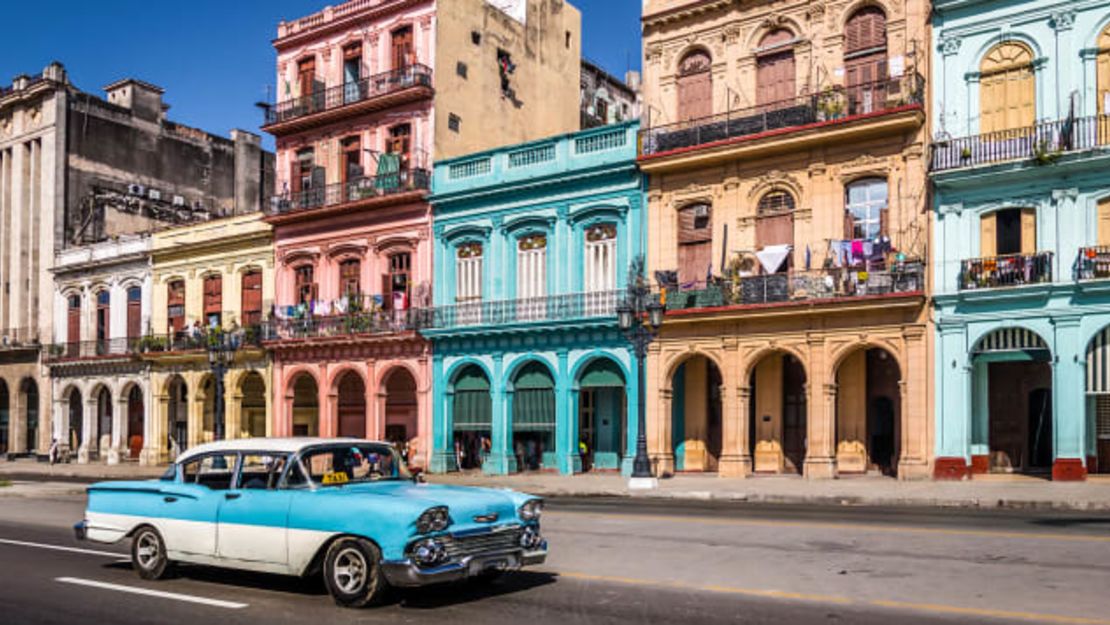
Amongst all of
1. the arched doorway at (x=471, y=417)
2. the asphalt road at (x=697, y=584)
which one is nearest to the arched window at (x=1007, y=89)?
the asphalt road at (x=697, y=584)

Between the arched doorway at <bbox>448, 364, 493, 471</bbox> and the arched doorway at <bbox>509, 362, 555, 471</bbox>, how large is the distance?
1.00 metres

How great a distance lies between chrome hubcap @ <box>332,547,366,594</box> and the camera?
910cm

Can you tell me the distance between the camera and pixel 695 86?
31203 mm

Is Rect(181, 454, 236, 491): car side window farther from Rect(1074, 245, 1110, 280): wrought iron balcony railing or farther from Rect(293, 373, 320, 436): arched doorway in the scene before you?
Rect(293, 373, 320, 436): arched doorway

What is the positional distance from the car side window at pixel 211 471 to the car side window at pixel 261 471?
175 mm

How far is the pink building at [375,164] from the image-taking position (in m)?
36.8

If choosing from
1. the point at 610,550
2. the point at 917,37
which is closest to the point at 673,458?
the point at 917,37

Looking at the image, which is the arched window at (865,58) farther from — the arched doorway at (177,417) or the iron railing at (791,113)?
the arched doorway at (177,417)

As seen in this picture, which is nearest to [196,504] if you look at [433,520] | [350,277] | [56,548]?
[433,520]

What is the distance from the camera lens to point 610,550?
40.6 feet

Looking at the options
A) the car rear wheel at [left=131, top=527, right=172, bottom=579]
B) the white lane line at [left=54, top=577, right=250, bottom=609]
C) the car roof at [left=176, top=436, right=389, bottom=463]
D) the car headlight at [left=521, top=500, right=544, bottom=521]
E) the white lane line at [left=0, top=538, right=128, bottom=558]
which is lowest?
the white lane line at [left=0, top=538, right=128, bottom=558]

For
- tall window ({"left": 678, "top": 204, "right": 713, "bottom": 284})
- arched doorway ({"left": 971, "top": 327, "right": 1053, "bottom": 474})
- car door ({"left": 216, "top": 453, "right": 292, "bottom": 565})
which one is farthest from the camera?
tall window ({"left": 678, "top": 204, "right": 713, "bottom": 284})

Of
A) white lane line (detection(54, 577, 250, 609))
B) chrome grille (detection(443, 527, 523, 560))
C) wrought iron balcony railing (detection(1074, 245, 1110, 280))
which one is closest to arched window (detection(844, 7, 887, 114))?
wrought iron balcony railing (detection(1074, 245, 1110, 280))

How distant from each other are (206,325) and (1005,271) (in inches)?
1171
